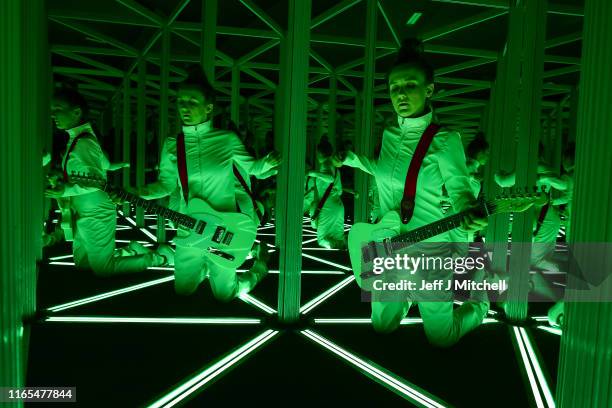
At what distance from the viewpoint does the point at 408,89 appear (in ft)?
10.8

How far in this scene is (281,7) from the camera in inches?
303

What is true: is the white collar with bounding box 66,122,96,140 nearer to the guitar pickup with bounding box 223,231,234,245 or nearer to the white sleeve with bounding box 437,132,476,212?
the guitar pickup with bounding box 223,231,234,245

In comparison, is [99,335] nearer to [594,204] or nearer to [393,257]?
[393,257]

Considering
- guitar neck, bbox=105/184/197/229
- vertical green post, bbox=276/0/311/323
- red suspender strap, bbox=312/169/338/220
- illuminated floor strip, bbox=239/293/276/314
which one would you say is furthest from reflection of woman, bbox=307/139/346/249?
vertical green post, bbox=276/0/311/323

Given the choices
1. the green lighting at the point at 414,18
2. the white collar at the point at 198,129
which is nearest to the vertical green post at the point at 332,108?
the green lighting at the point at 414,18

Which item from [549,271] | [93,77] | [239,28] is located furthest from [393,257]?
[93,77]

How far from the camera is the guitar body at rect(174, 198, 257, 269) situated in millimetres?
4270

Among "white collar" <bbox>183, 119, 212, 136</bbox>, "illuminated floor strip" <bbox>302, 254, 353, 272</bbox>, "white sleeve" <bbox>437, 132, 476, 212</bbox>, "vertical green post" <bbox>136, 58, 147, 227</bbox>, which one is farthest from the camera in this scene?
"vertical green post" <bbox>136, 58, 147, 227</bbox>

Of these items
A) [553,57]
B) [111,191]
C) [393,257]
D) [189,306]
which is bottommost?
[189,306]

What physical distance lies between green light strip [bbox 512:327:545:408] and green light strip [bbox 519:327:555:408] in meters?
0.03

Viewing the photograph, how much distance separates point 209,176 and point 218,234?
1.73 feet

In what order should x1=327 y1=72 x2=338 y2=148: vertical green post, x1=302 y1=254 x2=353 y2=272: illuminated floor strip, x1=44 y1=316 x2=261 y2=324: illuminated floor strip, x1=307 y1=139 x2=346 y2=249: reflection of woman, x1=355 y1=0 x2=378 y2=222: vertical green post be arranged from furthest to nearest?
x1=327 y1=72 x2=338 y2=148: vertical green post → x1=307 y1=139 x2=346 y2=249: reflection of woman → x1=302 y1=254 x2=353 y2=272: illuminated floor strip → x1=355 y1=0 x2=378 y2=222: vertical green post → x1=44 y1=316 x2=261 y2=324: illuminated floor strip

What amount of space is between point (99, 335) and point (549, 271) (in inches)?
221

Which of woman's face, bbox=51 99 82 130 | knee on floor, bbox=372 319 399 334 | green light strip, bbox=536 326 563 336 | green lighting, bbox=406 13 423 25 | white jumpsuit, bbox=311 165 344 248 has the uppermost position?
green lighting, bbox=406 13 423 25
